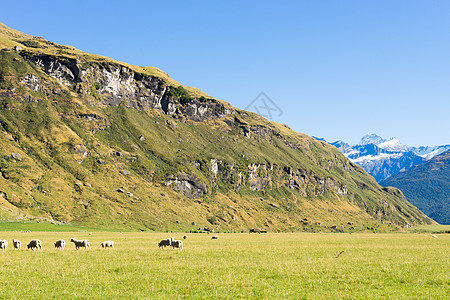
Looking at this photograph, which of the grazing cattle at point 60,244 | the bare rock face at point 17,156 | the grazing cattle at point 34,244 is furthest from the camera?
the bare rock face at point 17,156

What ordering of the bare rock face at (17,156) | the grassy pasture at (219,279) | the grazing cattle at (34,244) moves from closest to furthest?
the grassy pasture at (219,279)
the grazing cattle at (34,244)
the bare rock face at (17,156)

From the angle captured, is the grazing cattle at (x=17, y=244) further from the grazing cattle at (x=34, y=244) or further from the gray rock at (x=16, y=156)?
the gray rock at (x=16, y=156)

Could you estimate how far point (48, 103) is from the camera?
199 metres

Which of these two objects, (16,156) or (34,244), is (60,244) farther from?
(16,156)

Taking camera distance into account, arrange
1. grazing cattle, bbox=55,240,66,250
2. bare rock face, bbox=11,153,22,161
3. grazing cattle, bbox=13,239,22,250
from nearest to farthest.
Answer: grazing cattle, bbox=13,239,22,250
grazing cattle, bbox=55,240,66,250
bare rock face, bbox=11,153,22,161

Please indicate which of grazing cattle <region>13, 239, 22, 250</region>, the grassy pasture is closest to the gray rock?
grazing cattle <region>13, 239, 22, 250</region>

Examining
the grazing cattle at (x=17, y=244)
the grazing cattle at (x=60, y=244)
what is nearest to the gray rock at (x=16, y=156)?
the grazing cattle at (x=17, y=244)

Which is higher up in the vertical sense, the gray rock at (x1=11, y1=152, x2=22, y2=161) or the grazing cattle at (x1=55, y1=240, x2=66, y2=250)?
the gray rock at (x1=11, y1=152, x2=22, y2=161)

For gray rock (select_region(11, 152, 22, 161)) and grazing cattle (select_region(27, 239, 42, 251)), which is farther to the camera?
gray rock (select_region(11, 152, 22, 161))

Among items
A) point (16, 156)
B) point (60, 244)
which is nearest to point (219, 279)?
point (60, 244)

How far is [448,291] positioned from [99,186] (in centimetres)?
16915

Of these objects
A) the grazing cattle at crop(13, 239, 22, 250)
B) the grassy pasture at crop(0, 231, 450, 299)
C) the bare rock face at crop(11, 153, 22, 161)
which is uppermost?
the bare rock face at crop(11, 153, 22, 161)

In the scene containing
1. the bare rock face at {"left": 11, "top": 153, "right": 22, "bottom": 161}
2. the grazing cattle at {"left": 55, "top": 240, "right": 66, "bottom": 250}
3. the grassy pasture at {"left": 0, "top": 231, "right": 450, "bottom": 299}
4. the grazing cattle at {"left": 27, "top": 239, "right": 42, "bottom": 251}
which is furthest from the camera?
the bare rock face at {"left": 11, "top": 153, "right": 22, "bottom": 161}

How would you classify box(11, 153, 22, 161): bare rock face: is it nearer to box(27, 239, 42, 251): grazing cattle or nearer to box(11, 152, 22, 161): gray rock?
box(11, 152, 22, 161): gray rock
